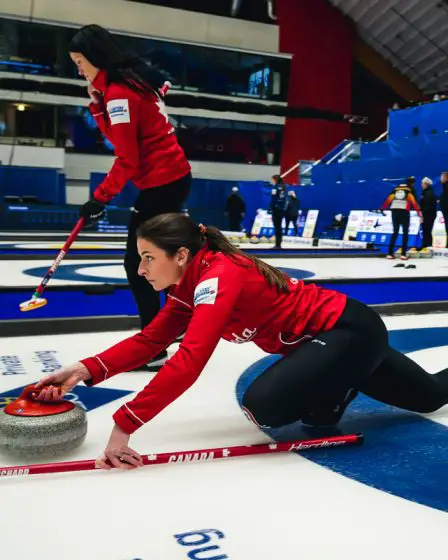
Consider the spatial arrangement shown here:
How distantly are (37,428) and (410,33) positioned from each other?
27.7 metres

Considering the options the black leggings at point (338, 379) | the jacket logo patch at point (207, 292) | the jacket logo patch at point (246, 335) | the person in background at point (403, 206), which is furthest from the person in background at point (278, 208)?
the jacket logo patch at point (207, 292)

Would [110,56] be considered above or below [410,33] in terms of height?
below

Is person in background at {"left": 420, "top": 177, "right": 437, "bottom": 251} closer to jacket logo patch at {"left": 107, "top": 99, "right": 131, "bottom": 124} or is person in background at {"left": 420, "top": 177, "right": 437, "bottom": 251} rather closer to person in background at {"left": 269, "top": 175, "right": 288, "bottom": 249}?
person in background at {"left": 269, "top": 175, "right": 288, "bottom": 249}

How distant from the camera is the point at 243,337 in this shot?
2.11 metres

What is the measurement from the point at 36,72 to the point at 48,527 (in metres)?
23.6

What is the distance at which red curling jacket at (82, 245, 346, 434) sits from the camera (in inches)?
70.0

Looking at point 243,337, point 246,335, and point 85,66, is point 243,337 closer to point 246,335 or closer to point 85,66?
point 246,335

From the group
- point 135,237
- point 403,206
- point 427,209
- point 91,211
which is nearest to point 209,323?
point 135,237

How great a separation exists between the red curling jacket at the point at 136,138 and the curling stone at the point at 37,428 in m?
1.32

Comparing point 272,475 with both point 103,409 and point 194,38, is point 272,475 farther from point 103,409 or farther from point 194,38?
point 194,38

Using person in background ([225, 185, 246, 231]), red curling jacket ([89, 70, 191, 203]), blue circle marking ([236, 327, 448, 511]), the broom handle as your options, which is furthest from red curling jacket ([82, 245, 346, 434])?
person in background ([225, 185, 246, 231])

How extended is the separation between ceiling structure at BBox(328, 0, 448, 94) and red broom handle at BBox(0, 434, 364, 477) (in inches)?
987

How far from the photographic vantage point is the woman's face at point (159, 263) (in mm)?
1938

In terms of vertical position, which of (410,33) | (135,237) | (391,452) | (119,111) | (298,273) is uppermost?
(410,33)
